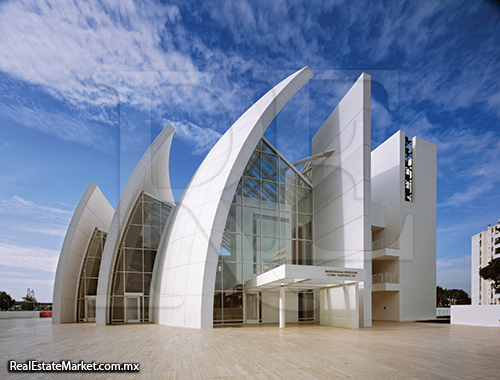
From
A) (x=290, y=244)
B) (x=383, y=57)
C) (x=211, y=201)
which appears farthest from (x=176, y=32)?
(x=290, y=244)

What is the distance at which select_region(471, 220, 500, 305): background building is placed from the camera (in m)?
65.0

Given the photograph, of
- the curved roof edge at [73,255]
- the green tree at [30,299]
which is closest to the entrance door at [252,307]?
the curved roof edge at [73,255]

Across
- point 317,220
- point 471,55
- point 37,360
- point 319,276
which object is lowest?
point 37,360

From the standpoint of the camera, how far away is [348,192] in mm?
20062

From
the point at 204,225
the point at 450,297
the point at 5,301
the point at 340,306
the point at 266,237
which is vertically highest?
the point at 204,225

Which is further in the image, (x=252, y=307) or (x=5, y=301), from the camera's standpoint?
(x=5, y=301)

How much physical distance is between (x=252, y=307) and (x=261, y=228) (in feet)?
16.2

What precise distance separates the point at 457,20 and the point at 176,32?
6102 mm

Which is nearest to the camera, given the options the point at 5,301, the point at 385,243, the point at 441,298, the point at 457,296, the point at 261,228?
the point at 261,228

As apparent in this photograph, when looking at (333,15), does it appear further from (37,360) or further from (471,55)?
(37,360)

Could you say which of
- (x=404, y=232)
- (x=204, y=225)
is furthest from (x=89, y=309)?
(x=404, y=232)

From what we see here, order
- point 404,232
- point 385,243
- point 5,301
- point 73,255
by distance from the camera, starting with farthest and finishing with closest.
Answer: point 5,301 → point 404,232 → point 385,243 → point 73,255

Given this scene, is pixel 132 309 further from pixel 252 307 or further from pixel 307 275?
pixel 307 275

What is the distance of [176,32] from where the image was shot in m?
7.96
